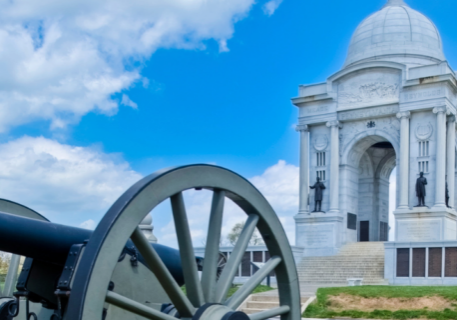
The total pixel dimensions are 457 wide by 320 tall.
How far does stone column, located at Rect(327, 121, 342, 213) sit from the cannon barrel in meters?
26.2

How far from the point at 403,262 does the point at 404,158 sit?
6.12m

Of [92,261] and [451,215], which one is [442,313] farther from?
[451,215]

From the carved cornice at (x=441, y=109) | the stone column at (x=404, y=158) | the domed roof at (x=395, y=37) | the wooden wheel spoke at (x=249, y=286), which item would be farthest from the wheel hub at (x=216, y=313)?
the domed roof at (x=395, y=37)

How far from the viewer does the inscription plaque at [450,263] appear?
2295cm

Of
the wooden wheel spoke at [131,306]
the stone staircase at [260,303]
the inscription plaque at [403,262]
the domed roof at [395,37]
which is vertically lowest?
the stone staircase at [260,303]

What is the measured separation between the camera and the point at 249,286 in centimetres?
501

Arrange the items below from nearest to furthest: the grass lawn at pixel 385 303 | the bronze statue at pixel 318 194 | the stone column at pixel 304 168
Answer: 1. the grass lawn at pixel 385 303
2. the bronze statue at pixel 318 194
3. the stone column at pixel 304 168

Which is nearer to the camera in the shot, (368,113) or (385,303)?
(385,303)

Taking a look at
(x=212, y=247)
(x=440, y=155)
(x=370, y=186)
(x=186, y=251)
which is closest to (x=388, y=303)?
(x=212, y=247)

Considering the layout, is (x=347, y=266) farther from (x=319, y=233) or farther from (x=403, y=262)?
(x=319, y=233)

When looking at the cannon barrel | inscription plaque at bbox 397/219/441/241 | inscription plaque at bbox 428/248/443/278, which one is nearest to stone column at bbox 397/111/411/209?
inscription plaque at bbox 397/219/441/241

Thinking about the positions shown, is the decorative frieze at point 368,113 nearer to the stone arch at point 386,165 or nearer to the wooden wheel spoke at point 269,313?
the stone arch at point 386,165

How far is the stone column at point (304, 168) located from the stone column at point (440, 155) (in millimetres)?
6183

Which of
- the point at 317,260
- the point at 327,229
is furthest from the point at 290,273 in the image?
the point at 327,229
